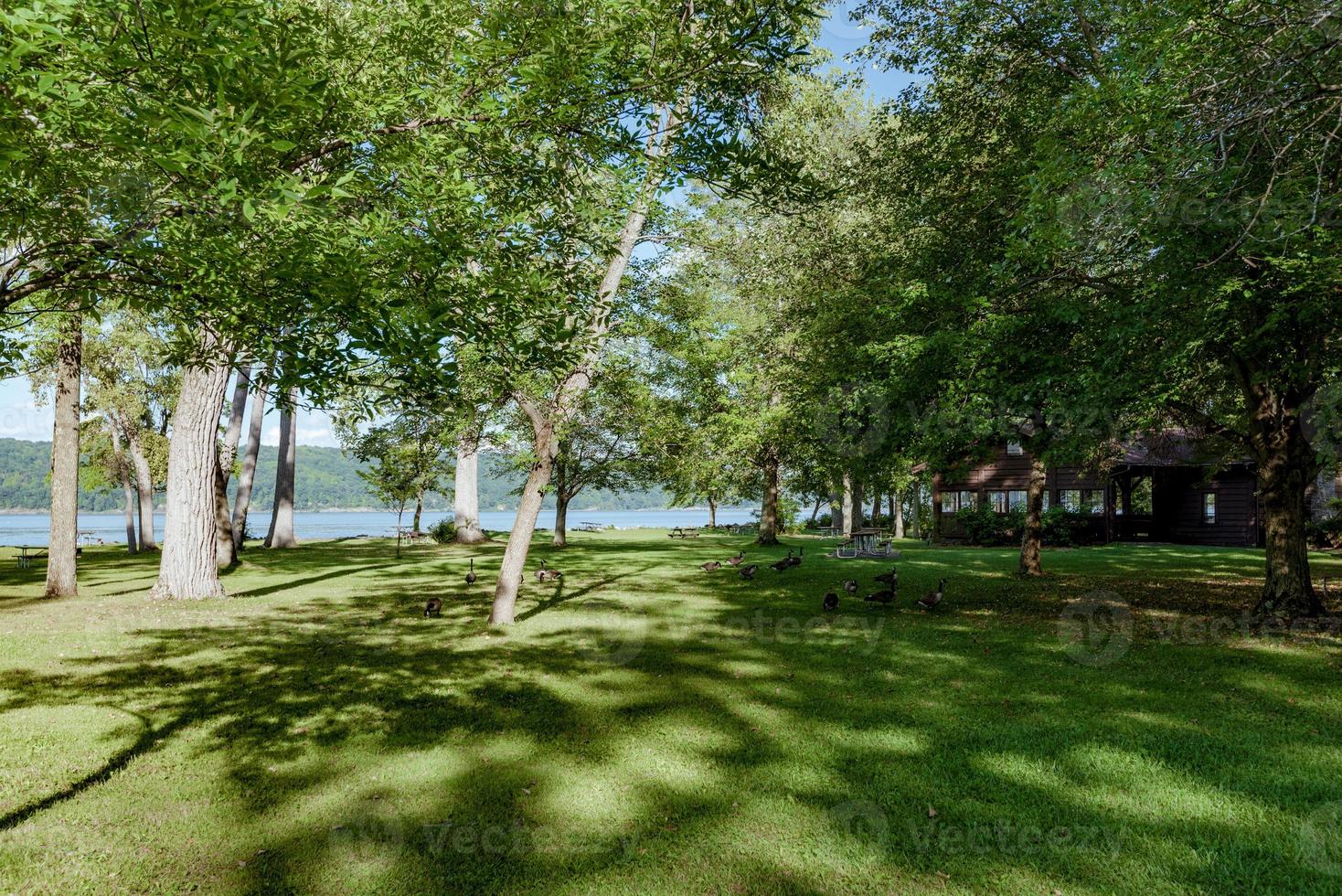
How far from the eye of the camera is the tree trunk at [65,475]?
15.5 meters

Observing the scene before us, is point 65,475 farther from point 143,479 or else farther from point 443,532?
point 443,532

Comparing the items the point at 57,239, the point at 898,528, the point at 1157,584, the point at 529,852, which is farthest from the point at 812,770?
the point at 898,528

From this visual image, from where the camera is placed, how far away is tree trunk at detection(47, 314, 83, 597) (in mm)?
15453

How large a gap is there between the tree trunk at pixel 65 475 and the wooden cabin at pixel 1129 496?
30942 millimetres

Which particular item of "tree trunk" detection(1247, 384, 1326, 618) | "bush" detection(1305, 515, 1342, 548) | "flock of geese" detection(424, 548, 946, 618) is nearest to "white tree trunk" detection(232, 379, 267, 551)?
"flock of geese" detection(424, 548, 946, 618)

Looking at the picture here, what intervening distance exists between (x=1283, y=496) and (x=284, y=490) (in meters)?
35.7

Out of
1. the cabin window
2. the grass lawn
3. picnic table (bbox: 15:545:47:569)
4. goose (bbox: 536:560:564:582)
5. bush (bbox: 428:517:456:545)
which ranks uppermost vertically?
the cabin window

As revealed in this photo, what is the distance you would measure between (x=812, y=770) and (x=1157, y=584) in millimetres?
15486

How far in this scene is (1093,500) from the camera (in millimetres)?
35438

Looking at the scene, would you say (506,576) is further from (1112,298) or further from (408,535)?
(408,535)

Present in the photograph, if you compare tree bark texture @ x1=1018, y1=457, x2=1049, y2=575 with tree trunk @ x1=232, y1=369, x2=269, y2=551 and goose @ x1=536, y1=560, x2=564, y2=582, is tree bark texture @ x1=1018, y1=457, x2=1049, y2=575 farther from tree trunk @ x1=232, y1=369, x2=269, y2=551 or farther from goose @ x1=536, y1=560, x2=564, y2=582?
tree trunk @ x1=232, y1=369, x2=269, y2=551

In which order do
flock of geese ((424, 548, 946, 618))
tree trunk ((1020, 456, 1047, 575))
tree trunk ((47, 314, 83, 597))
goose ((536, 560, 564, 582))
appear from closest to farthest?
flock of geese ((424, 548, 946, 618)) → tree trunk ((47, 314, 83, 597)) → goose ((536, 560, 564, 582)) → tree trunk ((1020, 456, 1047, 575))

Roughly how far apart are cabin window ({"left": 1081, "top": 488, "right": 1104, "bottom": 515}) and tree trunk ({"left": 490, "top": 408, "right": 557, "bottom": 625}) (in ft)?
99.9

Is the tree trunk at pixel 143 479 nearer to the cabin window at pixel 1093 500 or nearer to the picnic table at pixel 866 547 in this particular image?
the picnic table at pixel 866 547
